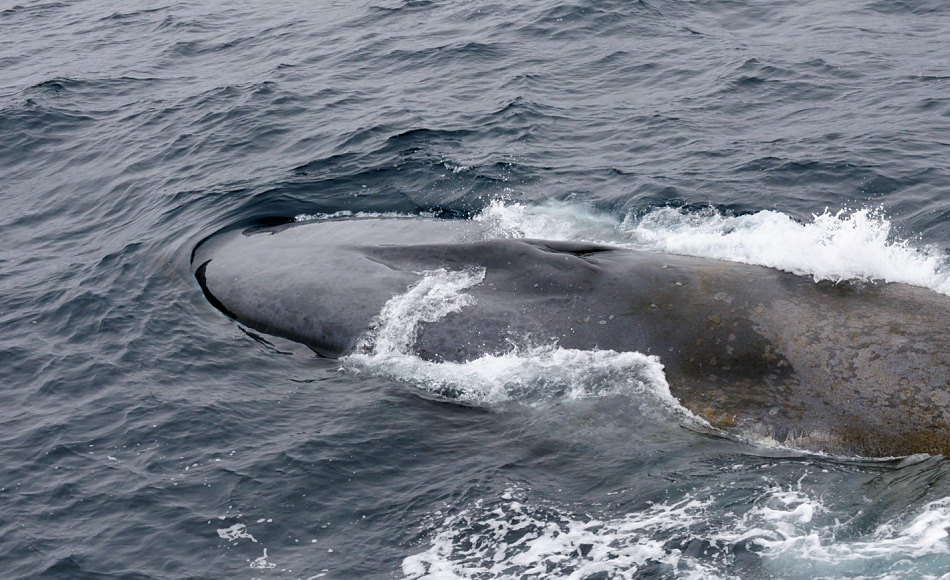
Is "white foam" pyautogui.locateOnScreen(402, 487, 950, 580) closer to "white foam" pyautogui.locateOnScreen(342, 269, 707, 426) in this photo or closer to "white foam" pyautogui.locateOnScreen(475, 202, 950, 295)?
"white foam" pyautogui.locateOnScreen(342, 269, 707, 426)

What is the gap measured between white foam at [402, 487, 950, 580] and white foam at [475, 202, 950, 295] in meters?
3.19

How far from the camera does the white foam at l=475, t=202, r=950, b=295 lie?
426 inches

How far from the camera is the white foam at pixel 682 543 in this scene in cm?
792

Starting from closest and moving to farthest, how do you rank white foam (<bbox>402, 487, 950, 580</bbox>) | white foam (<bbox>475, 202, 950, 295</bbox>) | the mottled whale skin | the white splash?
white foam (<bbox>402, 487, 950, 580</bbox>)
the mottled whale skin
white foam (<bbox>475, 202, 950, 295</bbox>)
the white splash

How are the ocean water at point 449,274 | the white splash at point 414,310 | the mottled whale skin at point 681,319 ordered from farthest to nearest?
1. the white splash at point 414,310
2. the mottled whale skin at point 681,319
3. the ocean water at point 449,274

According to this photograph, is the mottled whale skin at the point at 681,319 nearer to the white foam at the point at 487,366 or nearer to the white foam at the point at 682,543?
the white foam at the point at 487,366

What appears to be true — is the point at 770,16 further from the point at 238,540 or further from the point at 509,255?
the point at 238,540

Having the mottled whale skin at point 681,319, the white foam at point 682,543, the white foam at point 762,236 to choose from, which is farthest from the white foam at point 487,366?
the white foam at point 762,236

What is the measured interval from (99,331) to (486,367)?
6.28 metres

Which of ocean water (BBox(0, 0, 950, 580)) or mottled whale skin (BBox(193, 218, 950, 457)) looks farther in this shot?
mottled whale skin (BBox(193, 218, 950, 457))

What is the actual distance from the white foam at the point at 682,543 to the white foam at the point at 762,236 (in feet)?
10.5

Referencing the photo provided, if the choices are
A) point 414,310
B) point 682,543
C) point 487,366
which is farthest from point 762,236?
point 682,543

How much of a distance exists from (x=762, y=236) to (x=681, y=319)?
9.75 ft

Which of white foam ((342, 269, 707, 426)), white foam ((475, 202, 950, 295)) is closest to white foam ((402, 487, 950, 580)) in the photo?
white foam ((342, 269, 707, 426))
